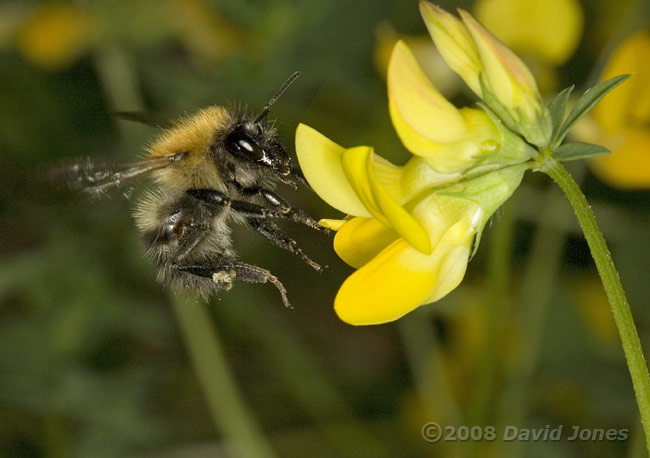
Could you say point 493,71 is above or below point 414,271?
above

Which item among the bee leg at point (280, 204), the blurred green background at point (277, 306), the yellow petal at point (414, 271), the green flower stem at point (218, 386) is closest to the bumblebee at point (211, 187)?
the bee leg at point (280, 204)

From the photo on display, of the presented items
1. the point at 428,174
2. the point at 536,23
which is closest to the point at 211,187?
the point at 428,174

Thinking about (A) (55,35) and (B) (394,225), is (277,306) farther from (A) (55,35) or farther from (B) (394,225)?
(B) (394,225)

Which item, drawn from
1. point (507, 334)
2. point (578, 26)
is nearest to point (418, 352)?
point (507, 334)

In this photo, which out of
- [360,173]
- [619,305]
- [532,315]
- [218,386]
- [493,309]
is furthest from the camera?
[218,386]

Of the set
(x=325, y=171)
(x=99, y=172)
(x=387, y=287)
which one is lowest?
(x=387, y=287)

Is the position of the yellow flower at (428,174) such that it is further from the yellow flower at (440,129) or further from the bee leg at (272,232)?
the bee leg at (272,232)

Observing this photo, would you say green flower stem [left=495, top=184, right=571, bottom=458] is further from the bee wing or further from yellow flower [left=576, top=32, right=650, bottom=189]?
the bee wing
